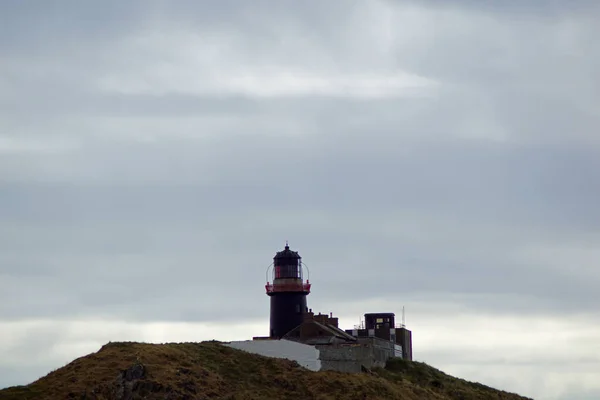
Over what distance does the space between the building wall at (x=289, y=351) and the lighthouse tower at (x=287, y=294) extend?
1057 centimetres

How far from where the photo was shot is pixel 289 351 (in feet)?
243

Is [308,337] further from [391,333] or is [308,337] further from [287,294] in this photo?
[391,333]

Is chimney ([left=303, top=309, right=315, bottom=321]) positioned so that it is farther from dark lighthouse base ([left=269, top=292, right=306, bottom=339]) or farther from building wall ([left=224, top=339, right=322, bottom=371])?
building wall ([left=224, top=339, right=322, bottom=371])

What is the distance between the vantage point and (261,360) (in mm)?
71500

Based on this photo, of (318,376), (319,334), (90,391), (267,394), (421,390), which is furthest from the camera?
(319,334)

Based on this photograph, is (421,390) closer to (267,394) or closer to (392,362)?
(392,362)

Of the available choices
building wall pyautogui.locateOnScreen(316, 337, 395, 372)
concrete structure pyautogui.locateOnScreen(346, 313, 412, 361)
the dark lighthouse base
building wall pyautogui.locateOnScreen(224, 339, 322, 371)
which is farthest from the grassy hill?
concrete structure pyautogui.locateOnScreen(346, 313, 412, 361)

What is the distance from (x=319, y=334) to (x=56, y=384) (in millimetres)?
27740

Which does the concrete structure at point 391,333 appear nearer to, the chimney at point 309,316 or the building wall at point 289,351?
the chimney at point 309,316

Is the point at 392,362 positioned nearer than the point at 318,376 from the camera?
No

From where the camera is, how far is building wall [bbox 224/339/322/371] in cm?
7338

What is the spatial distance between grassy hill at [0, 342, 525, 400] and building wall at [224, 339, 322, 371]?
140 centimetres

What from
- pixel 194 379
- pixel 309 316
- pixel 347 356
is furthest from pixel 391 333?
pixel 194 379

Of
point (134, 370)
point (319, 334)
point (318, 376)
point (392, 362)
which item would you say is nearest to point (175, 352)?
point (134, 370)
